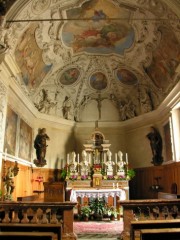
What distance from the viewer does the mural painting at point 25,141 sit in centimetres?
1279

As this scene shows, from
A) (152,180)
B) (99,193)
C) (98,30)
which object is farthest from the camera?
(152,180)

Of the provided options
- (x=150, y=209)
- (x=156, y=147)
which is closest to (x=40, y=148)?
(x=156, y=147)

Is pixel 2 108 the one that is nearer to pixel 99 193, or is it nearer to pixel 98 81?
pixel 99 193

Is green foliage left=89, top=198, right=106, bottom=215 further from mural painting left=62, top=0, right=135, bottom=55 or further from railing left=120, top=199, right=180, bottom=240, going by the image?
mural painting left=62, top=0, right=135, bottom=55

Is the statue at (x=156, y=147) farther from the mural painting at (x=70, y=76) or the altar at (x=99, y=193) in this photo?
the mural painting at (x=70, y=76)

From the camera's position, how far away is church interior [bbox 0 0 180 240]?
973cm

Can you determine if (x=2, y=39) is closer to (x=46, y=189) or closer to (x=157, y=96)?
(x=46, y=189)

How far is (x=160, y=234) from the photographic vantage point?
16.0 feet

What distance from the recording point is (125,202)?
6.31m

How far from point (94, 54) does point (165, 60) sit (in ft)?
14.6

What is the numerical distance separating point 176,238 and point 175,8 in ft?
25.6

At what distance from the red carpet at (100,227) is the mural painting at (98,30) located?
823 cm

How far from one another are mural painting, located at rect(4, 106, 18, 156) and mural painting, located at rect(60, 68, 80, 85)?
5056mm

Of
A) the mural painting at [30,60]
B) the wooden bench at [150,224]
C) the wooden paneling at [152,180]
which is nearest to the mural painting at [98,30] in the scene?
the mural painting at [30,60]
